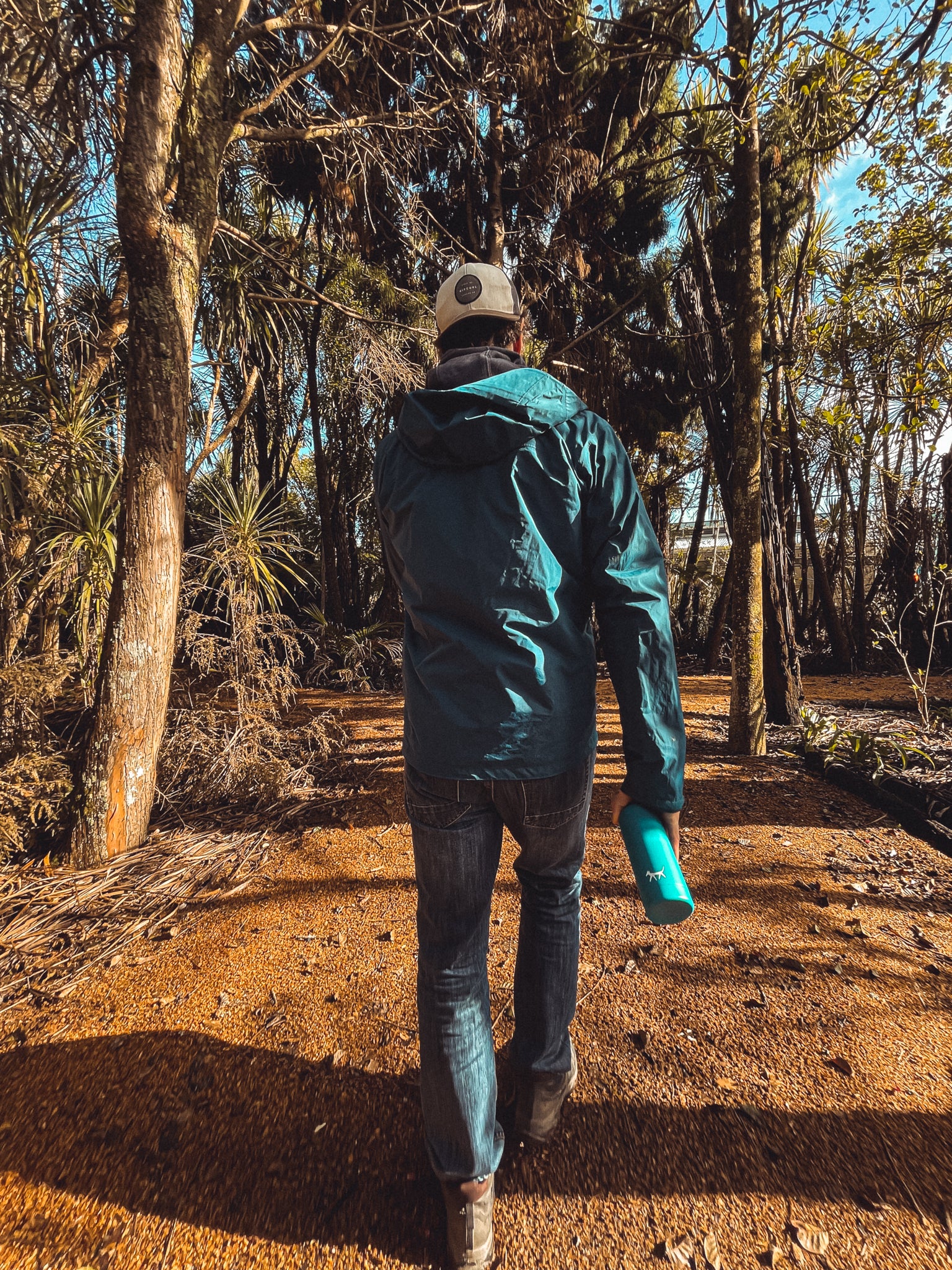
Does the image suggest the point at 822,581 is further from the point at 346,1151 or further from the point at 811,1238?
the point at 346,1151

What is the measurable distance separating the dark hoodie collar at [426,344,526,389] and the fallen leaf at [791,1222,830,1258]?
1.71m

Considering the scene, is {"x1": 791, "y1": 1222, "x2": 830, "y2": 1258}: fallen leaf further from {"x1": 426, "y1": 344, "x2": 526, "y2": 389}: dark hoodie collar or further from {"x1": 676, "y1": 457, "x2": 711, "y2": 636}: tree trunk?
{"x1": 676, "y1": 457, "x2": 711, "y2": 636}: tree trunk

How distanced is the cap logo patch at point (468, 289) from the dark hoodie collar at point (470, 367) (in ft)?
0.30

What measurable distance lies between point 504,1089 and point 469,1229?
42 cm

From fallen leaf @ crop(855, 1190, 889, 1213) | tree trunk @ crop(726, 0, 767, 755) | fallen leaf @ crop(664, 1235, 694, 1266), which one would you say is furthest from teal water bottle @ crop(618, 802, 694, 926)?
tree trunk @ crop(726, 0, 767, 755)

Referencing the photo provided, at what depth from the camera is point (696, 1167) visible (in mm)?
1325

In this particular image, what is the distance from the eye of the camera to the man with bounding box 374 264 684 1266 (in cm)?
106

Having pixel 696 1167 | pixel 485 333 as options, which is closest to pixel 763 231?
pixel 485 333

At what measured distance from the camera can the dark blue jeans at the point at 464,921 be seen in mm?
1100

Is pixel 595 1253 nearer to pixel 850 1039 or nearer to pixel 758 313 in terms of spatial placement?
pixel 850 1039

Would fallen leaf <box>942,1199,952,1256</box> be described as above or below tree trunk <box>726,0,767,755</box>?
below

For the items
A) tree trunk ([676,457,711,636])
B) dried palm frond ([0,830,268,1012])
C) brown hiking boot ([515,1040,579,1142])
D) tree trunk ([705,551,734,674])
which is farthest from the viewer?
tree trunk ([676,457,711,636])

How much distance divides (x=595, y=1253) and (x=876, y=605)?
28.5 feet

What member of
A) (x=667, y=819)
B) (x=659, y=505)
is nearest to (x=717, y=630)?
(x=659, y=505)
